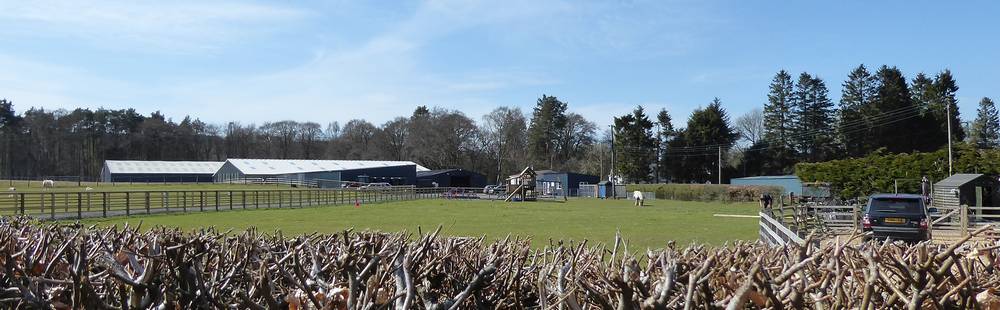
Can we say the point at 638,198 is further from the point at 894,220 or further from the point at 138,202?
the point at 138,202

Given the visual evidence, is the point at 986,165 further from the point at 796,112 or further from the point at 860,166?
the point at 796,112

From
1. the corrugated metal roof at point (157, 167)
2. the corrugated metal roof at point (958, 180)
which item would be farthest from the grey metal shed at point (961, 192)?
the corrugated metal roof at point (157, 167)

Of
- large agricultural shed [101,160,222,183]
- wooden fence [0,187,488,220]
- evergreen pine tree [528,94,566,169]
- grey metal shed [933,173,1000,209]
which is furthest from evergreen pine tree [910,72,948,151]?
large agricultural shed [101,160,222,183]

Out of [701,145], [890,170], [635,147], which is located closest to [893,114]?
[701,145]

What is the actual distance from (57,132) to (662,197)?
85563 millimetres

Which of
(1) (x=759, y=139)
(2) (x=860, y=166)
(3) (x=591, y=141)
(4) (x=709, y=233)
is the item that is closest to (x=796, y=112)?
(1) (x=759, y=139)

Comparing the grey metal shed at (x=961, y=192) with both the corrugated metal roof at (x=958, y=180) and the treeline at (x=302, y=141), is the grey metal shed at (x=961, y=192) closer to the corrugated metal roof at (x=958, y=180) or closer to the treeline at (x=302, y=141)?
the corrugated metal roof at (x=958, y=180)

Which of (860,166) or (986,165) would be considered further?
(860,166)

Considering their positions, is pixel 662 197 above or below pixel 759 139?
below

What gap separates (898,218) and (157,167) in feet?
282

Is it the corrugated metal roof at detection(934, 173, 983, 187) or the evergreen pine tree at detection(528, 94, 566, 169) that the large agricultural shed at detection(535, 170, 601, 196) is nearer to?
the evergreen pine tree at detection(528, 94, 566, 169)

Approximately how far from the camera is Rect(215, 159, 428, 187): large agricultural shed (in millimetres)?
72750

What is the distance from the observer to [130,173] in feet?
274

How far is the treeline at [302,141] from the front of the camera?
96.4m
